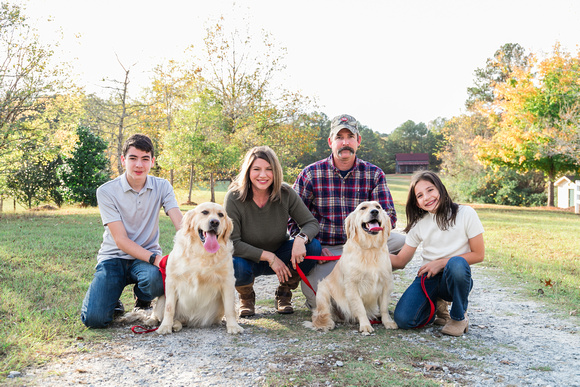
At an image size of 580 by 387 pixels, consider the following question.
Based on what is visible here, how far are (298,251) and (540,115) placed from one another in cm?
1710

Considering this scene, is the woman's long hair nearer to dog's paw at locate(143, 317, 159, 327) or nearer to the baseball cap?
the baseball cap

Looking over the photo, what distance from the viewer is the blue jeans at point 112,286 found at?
11.9ft

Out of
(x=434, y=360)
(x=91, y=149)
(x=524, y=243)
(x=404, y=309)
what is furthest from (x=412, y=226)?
(x=91, y=149)

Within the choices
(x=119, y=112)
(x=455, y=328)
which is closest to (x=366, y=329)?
(x=455, y=328)

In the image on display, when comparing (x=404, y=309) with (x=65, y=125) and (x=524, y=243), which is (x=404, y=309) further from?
(x=65, y=125)

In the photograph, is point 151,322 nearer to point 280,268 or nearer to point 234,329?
point 234,329

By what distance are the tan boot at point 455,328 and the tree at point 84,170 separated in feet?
52.7

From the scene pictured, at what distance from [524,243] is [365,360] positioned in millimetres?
7483

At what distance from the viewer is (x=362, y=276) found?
368 centimetres

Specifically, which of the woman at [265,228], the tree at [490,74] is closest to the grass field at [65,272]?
the woman at [265,228]

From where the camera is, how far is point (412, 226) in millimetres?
4055

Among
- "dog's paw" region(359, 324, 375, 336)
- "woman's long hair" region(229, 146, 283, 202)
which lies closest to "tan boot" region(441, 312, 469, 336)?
"dog's paw" region(359, 324, 375, 336)

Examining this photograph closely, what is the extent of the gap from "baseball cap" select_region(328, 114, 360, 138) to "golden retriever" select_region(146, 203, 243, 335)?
1.66 m

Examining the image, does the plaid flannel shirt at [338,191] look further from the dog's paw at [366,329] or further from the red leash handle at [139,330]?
the red leash handle at [139,330]
